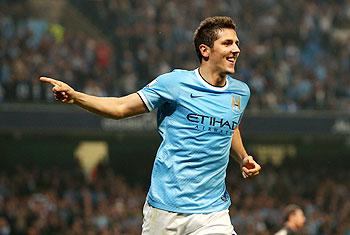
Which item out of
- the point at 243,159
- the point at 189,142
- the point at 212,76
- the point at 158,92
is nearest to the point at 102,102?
the point at 158,92

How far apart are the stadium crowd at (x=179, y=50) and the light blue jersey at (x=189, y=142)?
13.3m

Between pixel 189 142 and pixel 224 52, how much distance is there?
0.62m

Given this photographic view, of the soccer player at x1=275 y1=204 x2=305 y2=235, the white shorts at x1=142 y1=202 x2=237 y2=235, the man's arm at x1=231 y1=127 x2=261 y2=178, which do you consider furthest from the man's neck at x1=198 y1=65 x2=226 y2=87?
the soccer player at x1=275 y1=204 x2=305 y2=235

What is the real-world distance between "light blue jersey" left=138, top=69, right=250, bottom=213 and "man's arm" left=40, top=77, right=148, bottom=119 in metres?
0.07

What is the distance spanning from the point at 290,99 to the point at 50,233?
26.3 ft

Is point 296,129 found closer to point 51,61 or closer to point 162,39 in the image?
point 162,39

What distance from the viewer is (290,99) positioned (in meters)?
22.4

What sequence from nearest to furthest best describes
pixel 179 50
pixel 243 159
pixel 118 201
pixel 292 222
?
pixel 243 159, pixel 292 222, pixel 118 201, pixel 179 50

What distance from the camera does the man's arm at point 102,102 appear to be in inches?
198

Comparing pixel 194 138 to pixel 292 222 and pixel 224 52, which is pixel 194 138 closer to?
pixel 224 52

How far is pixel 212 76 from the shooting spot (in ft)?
18.7

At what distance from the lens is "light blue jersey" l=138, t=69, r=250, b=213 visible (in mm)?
5551

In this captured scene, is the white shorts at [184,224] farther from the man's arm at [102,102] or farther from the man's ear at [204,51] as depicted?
the man's ear at [204,51]

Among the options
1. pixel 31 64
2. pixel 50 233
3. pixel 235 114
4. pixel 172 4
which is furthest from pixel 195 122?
pixel 172 4
